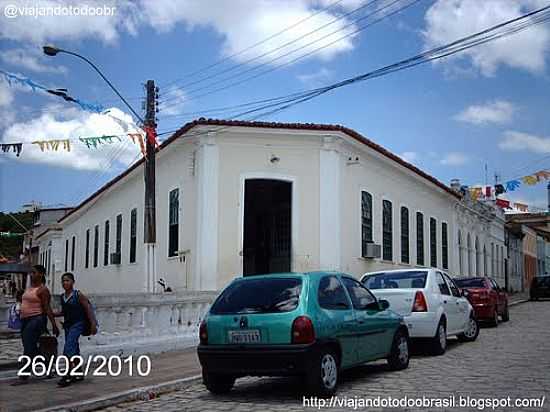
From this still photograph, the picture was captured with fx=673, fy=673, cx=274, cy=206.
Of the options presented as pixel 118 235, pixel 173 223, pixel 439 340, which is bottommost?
pixel 439 340

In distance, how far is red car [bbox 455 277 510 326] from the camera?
1816cm

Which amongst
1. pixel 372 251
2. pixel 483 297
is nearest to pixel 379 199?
pixel 372 251

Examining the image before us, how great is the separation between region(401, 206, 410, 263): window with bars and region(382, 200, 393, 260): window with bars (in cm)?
136

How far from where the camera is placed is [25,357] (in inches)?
380

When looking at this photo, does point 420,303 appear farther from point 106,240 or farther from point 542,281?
point 542,281

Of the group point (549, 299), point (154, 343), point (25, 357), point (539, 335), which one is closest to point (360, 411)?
point (25, 357)

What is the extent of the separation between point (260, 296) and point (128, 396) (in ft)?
7.14

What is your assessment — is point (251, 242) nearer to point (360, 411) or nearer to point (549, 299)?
point (360, 411)

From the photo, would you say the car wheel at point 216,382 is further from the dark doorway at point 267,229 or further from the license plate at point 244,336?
the dark doorway at point 267,229

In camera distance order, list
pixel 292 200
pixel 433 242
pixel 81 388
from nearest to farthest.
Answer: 1. pixel 81 388
2. pixel 292 200
3. pixel 433 242

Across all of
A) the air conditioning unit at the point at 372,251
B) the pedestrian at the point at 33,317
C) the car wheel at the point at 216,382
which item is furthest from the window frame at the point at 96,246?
the car wheel at the point at 216,382

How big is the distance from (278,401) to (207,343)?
45.4 inches

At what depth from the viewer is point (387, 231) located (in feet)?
83.1

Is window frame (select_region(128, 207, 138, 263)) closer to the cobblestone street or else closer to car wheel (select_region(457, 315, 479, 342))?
car wheel (select_region(457, 315, 479, 342))
